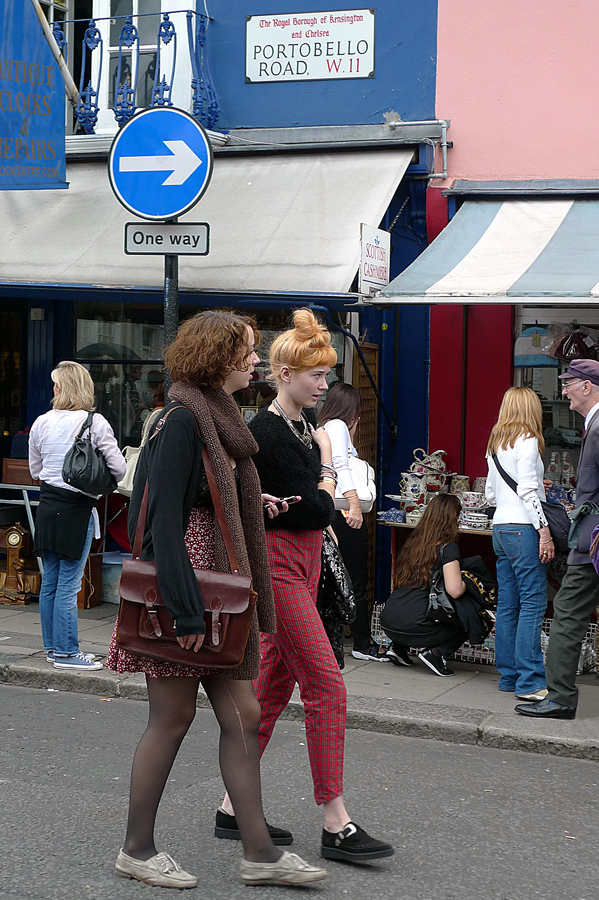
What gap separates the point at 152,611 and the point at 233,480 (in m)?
0.52

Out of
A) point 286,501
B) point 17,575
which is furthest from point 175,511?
point 17,575

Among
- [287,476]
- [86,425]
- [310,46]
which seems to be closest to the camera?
[287,476]

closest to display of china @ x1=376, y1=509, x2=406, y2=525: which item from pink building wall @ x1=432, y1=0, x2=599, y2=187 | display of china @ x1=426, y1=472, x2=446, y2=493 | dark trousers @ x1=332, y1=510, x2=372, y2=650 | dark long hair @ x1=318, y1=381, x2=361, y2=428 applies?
dark trousers @ x1=332, y1=510, x2=372, y2=650

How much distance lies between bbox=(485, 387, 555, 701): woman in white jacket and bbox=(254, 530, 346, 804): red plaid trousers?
2658 mm

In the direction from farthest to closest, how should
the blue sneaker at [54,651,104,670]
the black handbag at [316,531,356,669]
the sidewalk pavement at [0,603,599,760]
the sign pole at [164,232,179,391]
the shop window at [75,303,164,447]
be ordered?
the shop window at [75,303,164,447], the blue sneaker at [54,651,104,670], the sign pole at [164,232,179,391], the sidewalk pavement at [0,603,599,760], the black handbag at [316,531,356,669]

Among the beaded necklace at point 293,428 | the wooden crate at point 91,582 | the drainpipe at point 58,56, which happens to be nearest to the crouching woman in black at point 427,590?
the wooden crate at point 91,582

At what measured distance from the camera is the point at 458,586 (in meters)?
7.10

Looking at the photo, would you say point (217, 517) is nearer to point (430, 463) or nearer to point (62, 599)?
point (62, 599)

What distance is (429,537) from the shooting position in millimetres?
7254

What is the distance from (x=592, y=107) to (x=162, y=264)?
3.41 meters

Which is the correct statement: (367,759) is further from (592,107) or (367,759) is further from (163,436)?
(592,107)

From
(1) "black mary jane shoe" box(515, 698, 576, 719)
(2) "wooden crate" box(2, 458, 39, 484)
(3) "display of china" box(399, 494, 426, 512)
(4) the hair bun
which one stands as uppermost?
(4) the hair bun

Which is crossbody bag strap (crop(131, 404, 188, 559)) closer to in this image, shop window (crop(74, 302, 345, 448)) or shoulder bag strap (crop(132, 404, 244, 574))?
shoulder bag strap (crop(132, 404, 244, 574))

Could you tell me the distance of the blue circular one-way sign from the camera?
6508mm
